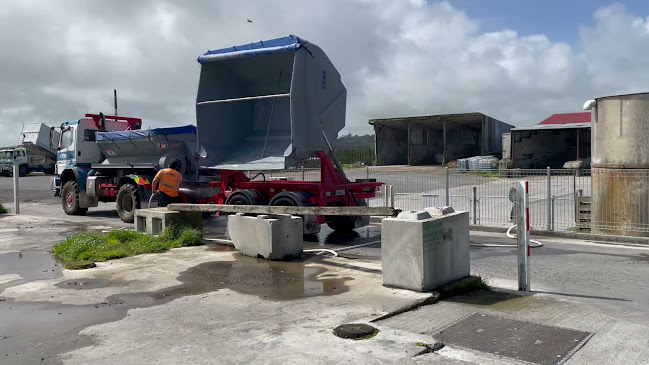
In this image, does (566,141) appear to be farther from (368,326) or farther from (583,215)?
(368,326)

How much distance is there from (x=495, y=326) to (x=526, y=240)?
1.90 metres

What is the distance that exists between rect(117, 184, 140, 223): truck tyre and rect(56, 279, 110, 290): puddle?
883 cm

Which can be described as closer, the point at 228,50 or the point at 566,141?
the point at 228,50

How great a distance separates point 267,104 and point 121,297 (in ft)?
27.0

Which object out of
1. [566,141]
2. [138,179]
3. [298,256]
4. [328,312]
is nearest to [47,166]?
[138,179]

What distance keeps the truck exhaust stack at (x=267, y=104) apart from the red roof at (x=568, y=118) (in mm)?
38258

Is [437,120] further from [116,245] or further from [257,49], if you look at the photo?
[116,245]

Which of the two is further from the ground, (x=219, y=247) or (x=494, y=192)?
(x=494, y=192)

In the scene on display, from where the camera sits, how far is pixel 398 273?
7438 mm

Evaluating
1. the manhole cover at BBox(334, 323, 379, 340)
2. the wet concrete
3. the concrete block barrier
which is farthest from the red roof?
the manhole cover at BBox(334, 323, 379, 340)

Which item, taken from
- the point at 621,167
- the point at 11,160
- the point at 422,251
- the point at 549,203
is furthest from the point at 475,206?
the point at 11,160

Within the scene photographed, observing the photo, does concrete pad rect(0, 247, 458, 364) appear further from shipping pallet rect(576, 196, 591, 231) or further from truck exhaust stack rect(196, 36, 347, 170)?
shipping pallet rect(576, 196, 591, 231)

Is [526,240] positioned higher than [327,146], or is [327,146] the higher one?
[327,146]

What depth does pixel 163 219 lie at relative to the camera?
1184cm
